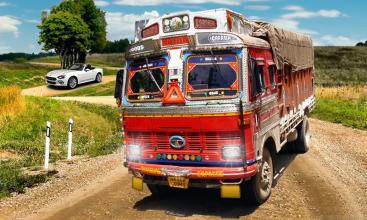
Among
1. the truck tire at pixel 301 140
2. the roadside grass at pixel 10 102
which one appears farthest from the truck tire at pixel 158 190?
the roadside grass at pixel 10 102

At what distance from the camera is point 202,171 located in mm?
6996

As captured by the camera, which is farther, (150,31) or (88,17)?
(88,17)

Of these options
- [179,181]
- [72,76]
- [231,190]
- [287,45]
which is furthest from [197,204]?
[72,76]

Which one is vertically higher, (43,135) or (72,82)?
(72,82)

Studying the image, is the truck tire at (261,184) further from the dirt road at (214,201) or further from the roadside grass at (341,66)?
the roadside grass at (341,66)

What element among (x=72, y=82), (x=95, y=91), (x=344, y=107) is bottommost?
(x=344, y=107)

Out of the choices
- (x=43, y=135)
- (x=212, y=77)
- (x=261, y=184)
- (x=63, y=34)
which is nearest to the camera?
(x=212, y=77)

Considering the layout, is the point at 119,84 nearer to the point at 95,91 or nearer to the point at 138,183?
the point at 138,183

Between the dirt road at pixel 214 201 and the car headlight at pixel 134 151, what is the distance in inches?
41.4

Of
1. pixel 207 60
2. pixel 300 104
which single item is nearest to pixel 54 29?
pixel 300 104

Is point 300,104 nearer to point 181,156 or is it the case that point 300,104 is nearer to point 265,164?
point 265,164

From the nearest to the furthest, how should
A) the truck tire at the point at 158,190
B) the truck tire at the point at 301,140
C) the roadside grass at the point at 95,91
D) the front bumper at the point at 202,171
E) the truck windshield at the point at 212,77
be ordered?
1. the front bumper at the point at 202,171
2. the truck windshield at the point at 212,77
3. the truck tire at the point at 158,190
4. the truck tire at the point at 301,140
5. the roadside grass at the point at 95,91

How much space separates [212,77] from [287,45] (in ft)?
13.0

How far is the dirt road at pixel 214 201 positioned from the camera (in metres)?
7.53
